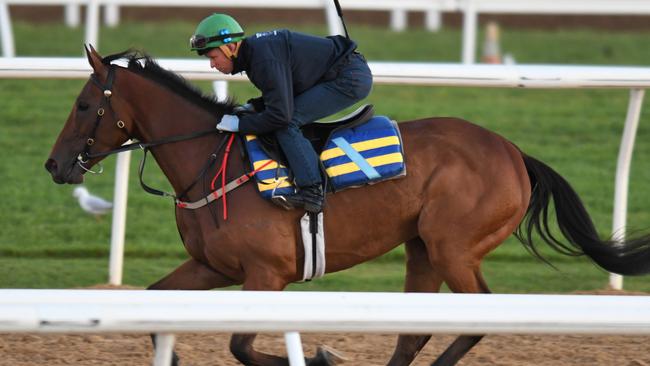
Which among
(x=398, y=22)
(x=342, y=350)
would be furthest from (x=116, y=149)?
(x=398, y=22)

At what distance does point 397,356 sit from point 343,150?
0.93 meters

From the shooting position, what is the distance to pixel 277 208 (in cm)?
505

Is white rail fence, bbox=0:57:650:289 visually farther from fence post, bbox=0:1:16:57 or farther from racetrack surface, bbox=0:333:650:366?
fence post, bbox=0:1:16:57

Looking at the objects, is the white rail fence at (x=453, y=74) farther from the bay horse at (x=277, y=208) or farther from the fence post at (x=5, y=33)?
the fence post at (x=5, y=33)

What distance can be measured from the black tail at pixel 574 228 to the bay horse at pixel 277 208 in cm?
16

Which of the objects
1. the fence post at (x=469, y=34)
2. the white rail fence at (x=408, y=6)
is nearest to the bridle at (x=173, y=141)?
the white rail fence at (x=408, y=6)

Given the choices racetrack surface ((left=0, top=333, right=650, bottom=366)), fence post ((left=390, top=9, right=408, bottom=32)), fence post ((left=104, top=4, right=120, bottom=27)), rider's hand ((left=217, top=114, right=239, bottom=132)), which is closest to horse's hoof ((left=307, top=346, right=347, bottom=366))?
racetrack surface ((left=0, top=333, right=650, bottom=366))

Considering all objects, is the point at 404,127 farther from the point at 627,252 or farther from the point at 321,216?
the point at 627,252

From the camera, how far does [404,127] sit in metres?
5.29

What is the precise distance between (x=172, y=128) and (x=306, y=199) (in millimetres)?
707

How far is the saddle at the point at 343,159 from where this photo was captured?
5020 mm

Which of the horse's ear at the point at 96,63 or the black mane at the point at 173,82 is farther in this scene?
the black mane at the point at 173,82

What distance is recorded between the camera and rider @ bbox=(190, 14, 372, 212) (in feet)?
16.2

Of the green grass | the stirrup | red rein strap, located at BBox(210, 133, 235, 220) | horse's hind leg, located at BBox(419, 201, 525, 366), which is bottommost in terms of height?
the green grass
